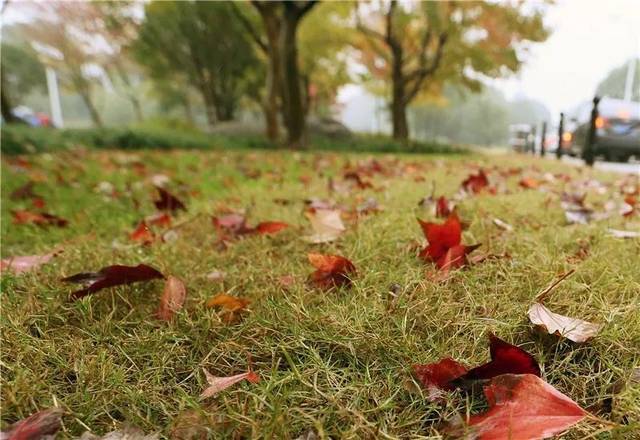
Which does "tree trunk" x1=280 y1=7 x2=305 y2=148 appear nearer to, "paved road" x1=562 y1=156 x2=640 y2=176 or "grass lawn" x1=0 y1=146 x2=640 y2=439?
"paved road" x1=562 y1=156 x2=640 y2=176

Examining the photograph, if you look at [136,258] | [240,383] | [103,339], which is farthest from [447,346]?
[136,258]

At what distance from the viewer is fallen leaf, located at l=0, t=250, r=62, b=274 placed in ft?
3.99

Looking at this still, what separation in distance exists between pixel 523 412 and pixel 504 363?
9 centimetres

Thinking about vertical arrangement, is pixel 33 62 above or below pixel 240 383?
above

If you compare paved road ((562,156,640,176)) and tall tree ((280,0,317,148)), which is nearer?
paved road ((562,156,640,176))

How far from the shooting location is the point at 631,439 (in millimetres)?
591

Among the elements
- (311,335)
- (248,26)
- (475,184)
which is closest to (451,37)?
(248,26)

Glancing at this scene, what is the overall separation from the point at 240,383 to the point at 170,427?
4.8 inches

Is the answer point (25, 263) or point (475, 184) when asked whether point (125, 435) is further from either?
point (475, 184)

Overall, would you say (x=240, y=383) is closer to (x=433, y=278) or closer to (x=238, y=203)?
(x=433, y=278)

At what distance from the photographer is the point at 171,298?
955 millimetres

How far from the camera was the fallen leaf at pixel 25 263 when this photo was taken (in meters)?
1.22

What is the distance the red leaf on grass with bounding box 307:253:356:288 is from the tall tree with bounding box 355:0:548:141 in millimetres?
12828

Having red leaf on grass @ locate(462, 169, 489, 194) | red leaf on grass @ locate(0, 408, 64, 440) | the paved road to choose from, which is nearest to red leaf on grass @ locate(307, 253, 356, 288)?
red leaf on grass @ locate(0, 408, 64, 440)
